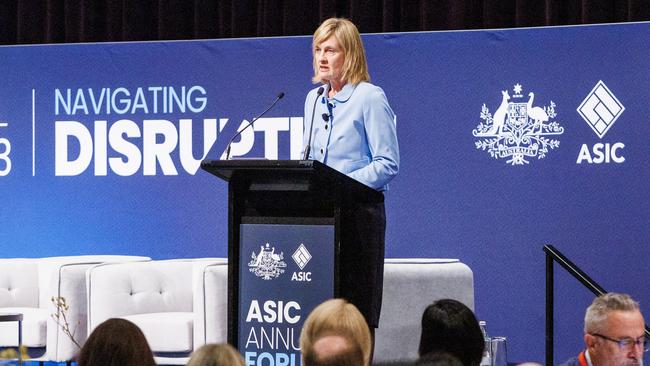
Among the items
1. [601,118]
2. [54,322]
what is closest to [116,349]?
[54,322]

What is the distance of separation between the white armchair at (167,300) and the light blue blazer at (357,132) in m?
1.93

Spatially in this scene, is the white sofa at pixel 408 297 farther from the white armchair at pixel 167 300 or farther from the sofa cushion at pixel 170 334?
the sofa cushion at pixel 170 334

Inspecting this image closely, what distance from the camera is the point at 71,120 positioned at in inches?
268

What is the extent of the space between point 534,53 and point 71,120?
285 centimetres

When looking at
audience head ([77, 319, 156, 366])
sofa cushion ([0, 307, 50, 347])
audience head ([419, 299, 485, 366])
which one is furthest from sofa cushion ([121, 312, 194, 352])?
audience head ([77, 319, 156, 366])

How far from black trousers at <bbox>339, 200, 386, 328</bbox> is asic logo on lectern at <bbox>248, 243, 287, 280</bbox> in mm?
211

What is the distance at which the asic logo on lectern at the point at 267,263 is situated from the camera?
355 centimetres

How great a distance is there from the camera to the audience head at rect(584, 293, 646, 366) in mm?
3018

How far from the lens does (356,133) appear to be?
3754 mm

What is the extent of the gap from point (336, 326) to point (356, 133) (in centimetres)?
143

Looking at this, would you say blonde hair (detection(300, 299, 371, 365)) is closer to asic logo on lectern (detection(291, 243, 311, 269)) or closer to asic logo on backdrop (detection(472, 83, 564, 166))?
asic logo on lectern (detection(291, 243, 311, 269))

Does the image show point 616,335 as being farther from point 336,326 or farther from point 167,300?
point 167,300

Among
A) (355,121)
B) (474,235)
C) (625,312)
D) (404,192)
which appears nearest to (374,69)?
(404,192)

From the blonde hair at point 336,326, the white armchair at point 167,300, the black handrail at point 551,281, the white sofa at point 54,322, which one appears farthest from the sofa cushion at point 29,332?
the blonde hair at point 336,326
